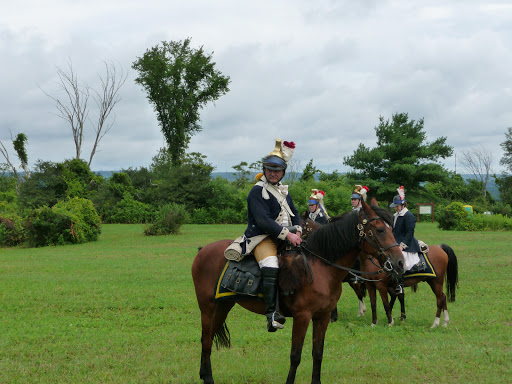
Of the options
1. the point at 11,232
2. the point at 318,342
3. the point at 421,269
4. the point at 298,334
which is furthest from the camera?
the point at 11,232

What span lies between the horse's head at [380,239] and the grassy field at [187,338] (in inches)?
64.0

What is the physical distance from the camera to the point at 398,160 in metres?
45.0

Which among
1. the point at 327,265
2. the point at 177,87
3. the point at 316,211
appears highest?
the point at 177,87

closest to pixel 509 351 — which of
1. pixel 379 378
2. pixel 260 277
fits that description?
pixel 379 378

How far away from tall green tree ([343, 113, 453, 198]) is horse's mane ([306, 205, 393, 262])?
38.7 metres

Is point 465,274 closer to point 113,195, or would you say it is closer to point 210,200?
point 210,200

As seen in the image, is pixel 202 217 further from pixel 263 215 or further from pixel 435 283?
pixel 263 215

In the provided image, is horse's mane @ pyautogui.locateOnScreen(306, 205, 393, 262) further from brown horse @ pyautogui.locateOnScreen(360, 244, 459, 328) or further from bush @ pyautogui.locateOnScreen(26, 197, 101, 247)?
bush @ pyautogui.locateOnScreen(26, 197, 101, 247)

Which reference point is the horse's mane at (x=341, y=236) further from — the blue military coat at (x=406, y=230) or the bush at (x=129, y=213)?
the bush at (x=129, y=213)

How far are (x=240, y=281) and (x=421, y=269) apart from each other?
4841mm

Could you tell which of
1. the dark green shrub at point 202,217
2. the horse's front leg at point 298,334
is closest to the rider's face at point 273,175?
the horse's front leg at point 298,334

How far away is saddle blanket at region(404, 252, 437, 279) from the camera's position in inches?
352

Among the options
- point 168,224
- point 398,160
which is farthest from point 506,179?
point 168,224

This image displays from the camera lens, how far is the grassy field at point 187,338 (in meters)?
6.09
